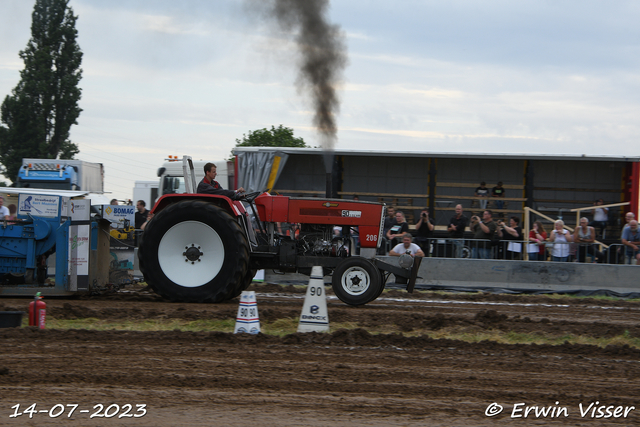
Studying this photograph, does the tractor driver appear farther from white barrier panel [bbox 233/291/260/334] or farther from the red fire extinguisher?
the red fire extinguisher

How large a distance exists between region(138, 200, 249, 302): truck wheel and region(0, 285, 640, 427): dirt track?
1.06 meters

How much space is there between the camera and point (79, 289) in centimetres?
890

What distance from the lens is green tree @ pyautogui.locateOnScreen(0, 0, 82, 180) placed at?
35.8m

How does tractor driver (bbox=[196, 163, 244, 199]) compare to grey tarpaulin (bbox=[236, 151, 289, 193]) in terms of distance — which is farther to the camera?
grey tarpaulin (bbox=[236, 151, 289, 193])

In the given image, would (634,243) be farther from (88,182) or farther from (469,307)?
(88,182)

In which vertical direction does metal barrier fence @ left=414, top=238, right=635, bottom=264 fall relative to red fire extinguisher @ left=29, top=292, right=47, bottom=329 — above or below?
above

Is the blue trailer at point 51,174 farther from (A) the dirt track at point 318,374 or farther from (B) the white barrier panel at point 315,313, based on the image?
(B) the white barrier panel at point 315,313

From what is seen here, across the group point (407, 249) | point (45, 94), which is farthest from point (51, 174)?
point (45, 94)

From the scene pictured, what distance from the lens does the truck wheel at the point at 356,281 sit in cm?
845

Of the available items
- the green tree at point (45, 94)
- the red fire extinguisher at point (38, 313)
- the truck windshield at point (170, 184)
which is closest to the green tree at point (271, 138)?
the green tree at point (45, 94)

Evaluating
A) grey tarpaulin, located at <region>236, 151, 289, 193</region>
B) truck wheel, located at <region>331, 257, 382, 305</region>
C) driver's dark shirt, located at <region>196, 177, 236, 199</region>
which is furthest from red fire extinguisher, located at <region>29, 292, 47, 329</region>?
grey tarpaulin, located at <region>236, 151, 289, 193</region>

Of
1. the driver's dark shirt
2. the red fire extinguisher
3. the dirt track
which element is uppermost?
the driver's dark shirt

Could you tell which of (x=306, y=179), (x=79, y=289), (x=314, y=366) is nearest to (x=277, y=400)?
(x=314, y=366)

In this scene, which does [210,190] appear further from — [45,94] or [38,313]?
[45,94]
